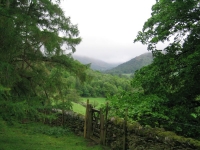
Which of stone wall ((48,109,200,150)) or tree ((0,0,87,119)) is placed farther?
tree ((0,0,87,119))

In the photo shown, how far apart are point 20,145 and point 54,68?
179 inches

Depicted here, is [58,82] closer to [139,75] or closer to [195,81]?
[139,75]

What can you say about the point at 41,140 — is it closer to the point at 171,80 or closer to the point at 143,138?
the point at 143,138

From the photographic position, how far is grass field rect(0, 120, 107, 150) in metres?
7.38

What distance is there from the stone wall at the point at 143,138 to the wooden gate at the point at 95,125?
25cm

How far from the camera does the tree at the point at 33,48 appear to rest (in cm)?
584

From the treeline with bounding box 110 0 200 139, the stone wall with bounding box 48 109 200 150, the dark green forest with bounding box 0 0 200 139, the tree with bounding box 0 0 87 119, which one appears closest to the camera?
the stone wall with bounding box 48 109 200 150

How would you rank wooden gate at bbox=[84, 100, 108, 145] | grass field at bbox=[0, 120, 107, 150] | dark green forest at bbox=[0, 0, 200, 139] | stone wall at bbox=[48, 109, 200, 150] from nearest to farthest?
stone wall at bbox=[48, 109, 200, 150]
dark green forest at bbox=[0, 0, 200, 139]
grass field at bbox=[0, 120, 107, 150]
wooden gate at bbox=[84, 100, 108, 145]

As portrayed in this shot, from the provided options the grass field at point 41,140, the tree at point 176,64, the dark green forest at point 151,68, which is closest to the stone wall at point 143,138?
the dark green forest at point 151,68

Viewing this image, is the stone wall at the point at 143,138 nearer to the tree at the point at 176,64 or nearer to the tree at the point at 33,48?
the tree at the point at 176,64

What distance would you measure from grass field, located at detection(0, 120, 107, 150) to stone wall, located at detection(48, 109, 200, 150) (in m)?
0.85

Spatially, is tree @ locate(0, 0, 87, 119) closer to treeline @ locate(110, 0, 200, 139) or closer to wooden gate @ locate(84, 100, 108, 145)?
wooden gate @ locate(84, 100, 108, 145)

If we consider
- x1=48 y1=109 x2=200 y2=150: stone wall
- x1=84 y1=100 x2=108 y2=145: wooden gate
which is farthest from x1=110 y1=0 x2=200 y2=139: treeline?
x1=84 y1=100 x2=108 y2=145: wooden gate

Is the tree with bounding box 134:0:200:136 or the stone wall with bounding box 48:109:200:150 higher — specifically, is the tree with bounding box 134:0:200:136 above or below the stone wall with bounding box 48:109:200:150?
above
